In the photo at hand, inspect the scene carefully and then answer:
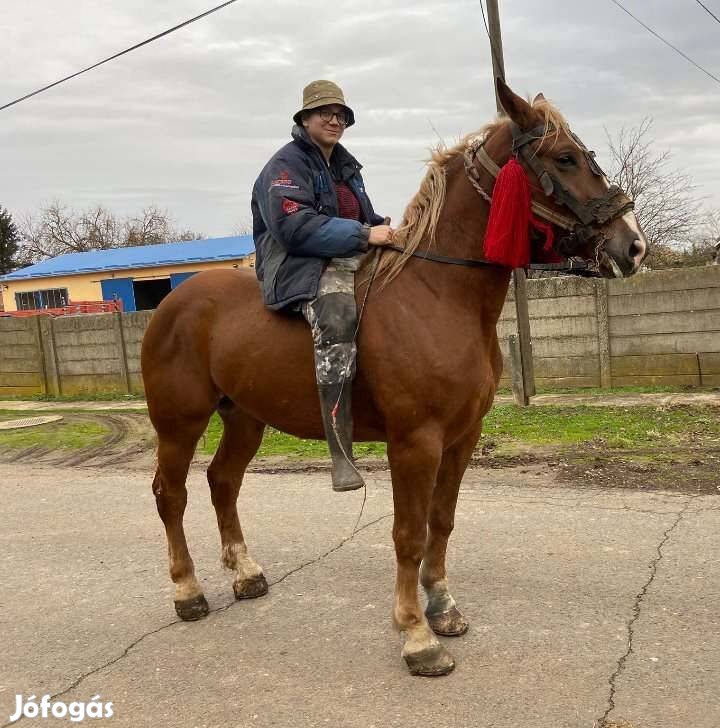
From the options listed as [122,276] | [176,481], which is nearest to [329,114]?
[176,481]

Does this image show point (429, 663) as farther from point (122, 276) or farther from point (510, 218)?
point (122, 276)

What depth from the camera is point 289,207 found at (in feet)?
11.3

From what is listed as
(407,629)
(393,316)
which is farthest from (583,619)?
(393,316)

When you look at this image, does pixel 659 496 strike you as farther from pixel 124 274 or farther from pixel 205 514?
pixel 124 274

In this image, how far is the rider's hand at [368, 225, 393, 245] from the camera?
11.3 feet

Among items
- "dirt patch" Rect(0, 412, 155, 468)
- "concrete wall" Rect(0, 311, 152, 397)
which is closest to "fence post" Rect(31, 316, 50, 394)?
"concrete wall" Rect(0, 311, 152, 397)

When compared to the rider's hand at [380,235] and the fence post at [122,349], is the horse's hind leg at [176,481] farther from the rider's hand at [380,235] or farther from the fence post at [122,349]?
the fence post at [122,349]

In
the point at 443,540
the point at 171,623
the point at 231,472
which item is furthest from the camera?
the point at 231,472

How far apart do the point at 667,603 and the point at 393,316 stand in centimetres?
210

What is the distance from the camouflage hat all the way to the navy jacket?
0.16 metres

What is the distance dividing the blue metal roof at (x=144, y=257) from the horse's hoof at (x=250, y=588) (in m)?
25.9

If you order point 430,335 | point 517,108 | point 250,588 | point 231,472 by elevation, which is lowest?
point 250,588

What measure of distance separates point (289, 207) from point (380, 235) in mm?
464

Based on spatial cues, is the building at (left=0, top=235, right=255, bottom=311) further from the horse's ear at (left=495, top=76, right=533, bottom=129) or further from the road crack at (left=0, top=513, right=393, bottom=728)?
the horse's ear at (left=495, top=76, right=533, bottom=129)
